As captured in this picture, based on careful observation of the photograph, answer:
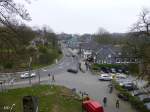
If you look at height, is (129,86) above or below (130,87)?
above

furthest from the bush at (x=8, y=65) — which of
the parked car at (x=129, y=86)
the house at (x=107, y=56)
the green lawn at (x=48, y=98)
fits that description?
the house at (x=107, y=56)

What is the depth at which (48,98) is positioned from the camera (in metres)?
38.0

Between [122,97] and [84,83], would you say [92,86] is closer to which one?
[84,83]

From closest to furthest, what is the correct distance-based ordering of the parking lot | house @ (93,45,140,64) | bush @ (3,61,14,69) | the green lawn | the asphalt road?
the green lawn < the parking lot < the asphalt road < bush @ (3,61,14,69) < house @ (93,45,140,64)

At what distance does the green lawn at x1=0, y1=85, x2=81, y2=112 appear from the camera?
34188 mm

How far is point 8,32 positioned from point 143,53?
17485 millimetres

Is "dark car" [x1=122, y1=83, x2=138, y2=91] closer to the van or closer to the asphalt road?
the asphalt road

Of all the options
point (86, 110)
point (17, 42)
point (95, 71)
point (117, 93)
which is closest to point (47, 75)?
point (95, 71)

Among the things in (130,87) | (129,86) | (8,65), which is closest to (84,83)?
(129,86)

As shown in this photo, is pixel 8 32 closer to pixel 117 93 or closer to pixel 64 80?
pixel 117 93

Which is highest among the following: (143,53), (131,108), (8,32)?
(8,32)

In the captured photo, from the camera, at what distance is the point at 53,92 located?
41.0 meters

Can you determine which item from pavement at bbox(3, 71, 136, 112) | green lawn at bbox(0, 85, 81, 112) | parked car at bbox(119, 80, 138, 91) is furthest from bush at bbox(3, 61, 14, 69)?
parked car at bbox(119, 80, 138, 91)

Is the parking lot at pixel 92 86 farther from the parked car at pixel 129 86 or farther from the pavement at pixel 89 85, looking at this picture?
the parked car at pixel 129 86
